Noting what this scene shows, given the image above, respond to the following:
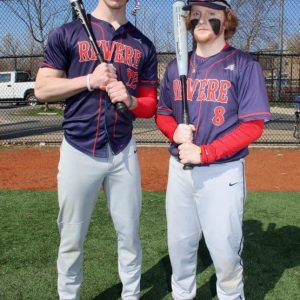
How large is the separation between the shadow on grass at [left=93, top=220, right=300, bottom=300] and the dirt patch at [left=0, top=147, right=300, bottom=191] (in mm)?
1810

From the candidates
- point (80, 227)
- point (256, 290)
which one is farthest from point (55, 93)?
point (256, 290)

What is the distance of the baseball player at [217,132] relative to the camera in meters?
2.45

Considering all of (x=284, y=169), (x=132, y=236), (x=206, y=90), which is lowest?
(x=284, y=169)

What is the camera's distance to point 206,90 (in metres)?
2.52

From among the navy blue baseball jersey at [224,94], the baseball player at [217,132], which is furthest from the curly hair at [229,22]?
the navy blue baseball jersey at [224,94]

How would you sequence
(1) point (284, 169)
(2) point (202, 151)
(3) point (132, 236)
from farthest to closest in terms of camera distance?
(1) point (284, 169) < (3) point (132, 236) < (2) point (202, 151)

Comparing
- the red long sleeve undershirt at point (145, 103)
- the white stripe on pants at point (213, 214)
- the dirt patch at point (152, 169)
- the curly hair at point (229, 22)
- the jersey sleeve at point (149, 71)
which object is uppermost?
the curly hair at point (229, 22)

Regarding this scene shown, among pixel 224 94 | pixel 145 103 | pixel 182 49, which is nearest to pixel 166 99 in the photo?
pixel 145 103

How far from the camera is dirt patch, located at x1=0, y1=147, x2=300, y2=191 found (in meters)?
6.41

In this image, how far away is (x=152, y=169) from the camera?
7.30 m

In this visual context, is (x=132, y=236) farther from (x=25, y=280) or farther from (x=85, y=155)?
(x=25, y=280)

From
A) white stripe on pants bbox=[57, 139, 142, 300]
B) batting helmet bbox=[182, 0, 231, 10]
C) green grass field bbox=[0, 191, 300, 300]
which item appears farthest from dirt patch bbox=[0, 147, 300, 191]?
batting helmet bbox=[182, 0, 231, 10]

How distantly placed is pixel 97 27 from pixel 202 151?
0.91 m

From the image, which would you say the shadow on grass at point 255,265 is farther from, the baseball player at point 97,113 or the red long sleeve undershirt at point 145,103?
the red long sleeve undershirt at point 145,103
